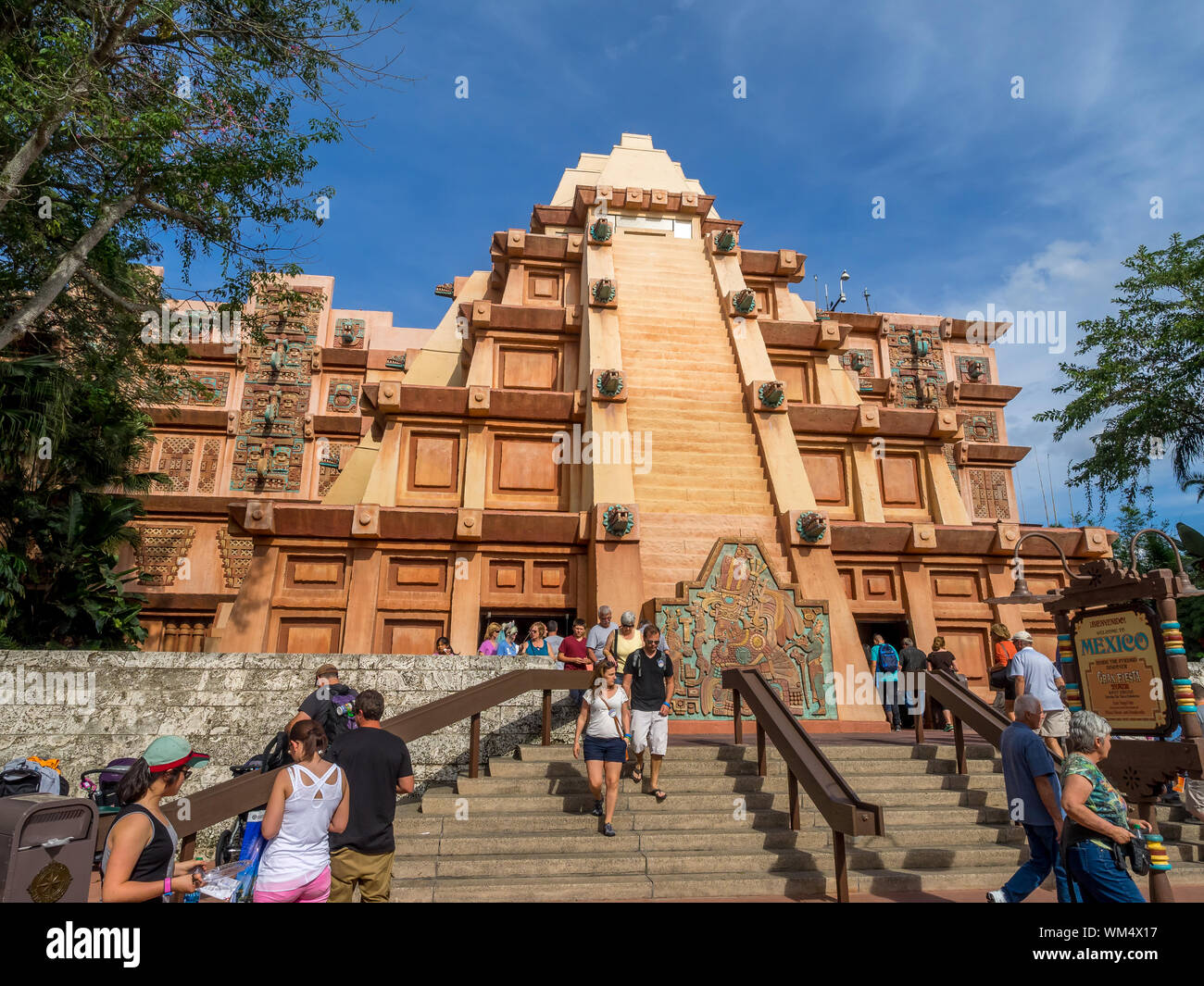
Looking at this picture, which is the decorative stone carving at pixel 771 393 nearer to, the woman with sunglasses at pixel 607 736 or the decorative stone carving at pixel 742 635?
the decorative stone carving at pixel 742 635

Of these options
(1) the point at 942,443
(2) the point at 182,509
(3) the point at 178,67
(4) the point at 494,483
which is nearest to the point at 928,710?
(1) the point at 942,443

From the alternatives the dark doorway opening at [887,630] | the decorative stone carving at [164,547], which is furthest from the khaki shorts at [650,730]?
the decorative stone carving at [164,547]

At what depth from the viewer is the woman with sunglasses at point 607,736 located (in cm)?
657

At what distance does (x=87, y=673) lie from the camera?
8.12 m

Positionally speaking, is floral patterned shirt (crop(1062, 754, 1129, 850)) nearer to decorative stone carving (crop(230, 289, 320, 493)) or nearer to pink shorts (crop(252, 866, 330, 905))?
pink shorts (crop(252, 866, 330, 905))

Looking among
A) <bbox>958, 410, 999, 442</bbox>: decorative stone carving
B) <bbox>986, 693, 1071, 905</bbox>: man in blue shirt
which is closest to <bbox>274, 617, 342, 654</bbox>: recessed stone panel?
<bbox>986, 693, 1071, 905</bbox>: man in blue shirt

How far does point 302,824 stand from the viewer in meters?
3.76

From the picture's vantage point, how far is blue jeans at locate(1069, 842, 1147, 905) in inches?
157

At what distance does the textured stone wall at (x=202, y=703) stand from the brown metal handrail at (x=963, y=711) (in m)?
4.12

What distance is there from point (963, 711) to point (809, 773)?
2.79 m

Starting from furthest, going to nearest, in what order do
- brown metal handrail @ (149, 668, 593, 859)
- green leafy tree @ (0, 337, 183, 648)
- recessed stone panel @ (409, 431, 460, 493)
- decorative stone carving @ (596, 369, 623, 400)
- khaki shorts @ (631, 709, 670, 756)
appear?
recessed stone panel @ (409, 431, 460, 493) < decorative stone carving @ (596, 369, 623, 400) < green leafy tree @ (0, 337, 183, 648) < khaki shorts @ (631, 709, 670, 756) < brown metal handrail @ (149, 668, 593, 859)

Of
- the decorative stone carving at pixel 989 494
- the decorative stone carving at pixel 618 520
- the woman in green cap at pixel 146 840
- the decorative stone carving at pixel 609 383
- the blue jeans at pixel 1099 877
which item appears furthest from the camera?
the decorative stone carving at pixel 989 494

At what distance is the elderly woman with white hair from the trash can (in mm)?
5147

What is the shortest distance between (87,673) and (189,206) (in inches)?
252
